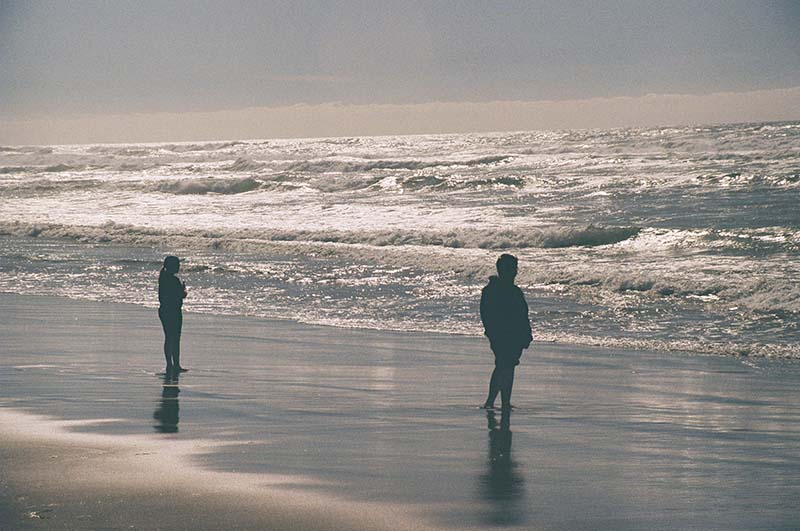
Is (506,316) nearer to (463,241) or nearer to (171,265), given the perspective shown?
(171,265)

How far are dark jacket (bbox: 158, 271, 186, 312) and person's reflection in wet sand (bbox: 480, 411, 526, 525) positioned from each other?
4.58 metres

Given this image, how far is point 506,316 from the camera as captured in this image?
9539mm

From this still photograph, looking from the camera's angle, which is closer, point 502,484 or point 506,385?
point 502,484

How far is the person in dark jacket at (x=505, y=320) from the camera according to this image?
31.2ft

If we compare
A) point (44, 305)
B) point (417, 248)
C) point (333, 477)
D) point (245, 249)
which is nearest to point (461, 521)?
point (333, 477)

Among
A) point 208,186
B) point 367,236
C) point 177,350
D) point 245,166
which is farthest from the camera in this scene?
point 245,166

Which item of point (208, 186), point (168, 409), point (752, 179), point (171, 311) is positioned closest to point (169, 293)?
point (171, 311)

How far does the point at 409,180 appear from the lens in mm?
60438

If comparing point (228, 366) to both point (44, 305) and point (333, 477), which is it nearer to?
point (333, 477)

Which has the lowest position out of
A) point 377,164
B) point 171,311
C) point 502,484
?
point 502,484

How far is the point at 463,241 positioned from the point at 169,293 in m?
21.8

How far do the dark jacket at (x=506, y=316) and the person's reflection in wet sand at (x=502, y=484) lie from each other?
102cm

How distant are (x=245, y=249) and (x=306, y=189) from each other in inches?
1087

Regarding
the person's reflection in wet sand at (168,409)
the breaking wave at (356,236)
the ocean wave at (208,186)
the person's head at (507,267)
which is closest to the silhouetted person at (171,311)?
the person's reflection in wet sand at (168,409)
